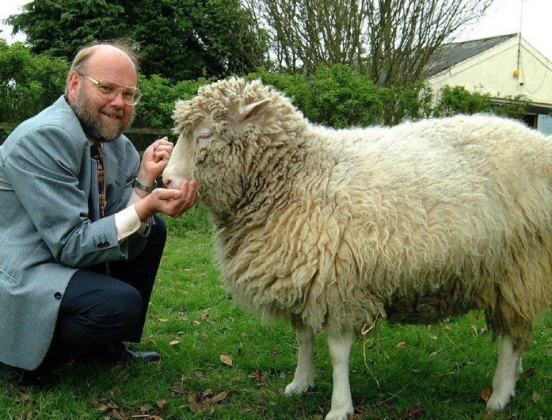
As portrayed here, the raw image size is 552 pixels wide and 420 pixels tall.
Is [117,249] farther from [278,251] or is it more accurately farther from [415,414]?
Result: [415,414]

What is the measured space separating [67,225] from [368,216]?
1412 mm

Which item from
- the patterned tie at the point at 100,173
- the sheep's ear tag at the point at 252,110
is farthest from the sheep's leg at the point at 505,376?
the patterned tie at the point at 100,173

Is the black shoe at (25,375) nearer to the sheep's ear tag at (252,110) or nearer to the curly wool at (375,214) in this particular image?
the curly wool at (375,214)

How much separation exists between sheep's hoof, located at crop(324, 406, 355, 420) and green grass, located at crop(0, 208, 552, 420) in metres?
0.11

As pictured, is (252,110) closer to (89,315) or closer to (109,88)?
(109,88)

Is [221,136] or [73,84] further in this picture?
[73,84]

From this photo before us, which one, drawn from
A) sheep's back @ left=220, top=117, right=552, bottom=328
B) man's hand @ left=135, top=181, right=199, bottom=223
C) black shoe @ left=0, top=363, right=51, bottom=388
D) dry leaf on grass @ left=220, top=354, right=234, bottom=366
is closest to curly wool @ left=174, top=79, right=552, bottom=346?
sheep's back @ left=220, top=117, right=552, bottom=328

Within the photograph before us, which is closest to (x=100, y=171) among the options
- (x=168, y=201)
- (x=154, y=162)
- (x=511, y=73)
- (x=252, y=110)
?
(x=154, y=162)

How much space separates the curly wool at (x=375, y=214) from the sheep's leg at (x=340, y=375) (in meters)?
0.10

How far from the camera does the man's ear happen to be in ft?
9.87

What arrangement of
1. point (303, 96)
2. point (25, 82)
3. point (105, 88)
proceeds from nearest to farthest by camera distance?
1. point (105, 88)
2. point (25, 82)
3. point (303, 96)

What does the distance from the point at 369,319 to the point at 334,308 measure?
0.19 meters

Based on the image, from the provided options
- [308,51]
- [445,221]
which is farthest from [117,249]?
[308,51]

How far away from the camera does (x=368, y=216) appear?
8.70 ft
